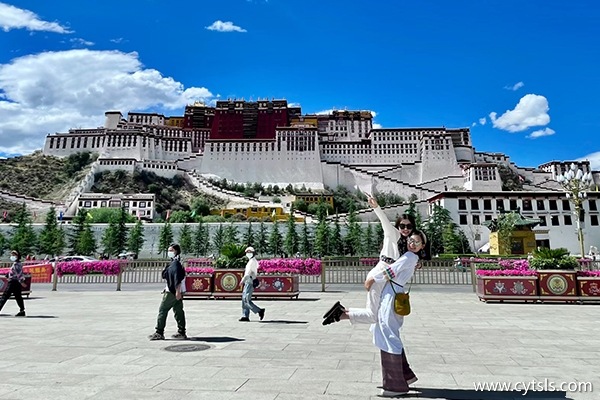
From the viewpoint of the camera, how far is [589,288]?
11695 millimetres

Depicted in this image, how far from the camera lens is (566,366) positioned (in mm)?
4754

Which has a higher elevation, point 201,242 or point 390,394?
point 201,242

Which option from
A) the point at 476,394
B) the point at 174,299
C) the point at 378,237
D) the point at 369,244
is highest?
the point at 378,237

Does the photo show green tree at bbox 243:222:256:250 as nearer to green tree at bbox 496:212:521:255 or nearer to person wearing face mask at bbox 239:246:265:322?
green tree at bbox 496:212:521:255

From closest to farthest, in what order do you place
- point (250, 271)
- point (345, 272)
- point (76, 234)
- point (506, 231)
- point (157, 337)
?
point (157, 337)
point (250, 271)
point (345, 272)
point (506, 231)
point (76, 234)

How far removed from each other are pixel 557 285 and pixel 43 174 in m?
97.1

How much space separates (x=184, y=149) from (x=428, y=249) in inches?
3674

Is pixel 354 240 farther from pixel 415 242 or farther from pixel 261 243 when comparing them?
pixel 415 242

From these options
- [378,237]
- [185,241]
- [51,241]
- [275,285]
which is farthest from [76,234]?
[275,285]

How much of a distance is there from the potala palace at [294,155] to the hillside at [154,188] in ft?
5.51

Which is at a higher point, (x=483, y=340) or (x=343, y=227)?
(x=343, y=227)

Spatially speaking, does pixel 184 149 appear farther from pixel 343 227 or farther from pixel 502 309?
pixel 502 309

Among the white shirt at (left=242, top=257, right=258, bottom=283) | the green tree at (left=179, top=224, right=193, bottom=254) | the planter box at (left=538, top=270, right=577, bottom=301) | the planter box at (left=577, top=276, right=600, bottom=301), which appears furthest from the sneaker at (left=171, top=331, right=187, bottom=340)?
the green tree at (left=179, top=224, right=193, bottom=254)

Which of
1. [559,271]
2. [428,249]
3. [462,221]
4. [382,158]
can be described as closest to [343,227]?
[462,221]
